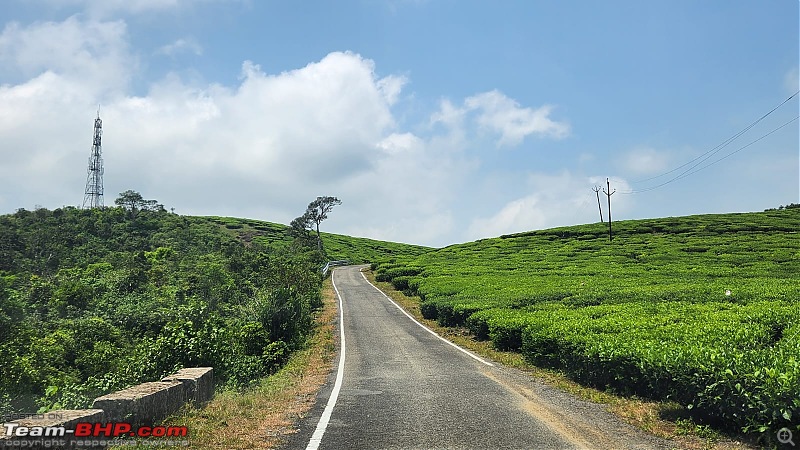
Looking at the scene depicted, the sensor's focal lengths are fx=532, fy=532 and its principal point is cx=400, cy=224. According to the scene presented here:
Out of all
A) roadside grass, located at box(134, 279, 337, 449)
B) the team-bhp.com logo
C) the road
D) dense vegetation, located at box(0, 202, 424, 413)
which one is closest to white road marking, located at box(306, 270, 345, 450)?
the road

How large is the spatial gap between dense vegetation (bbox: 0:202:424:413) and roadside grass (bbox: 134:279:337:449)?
5.19 feet

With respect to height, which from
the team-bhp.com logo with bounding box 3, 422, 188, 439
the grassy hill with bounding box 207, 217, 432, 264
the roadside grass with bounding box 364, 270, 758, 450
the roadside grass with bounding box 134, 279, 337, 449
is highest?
the grassy hill with bounding box 207, 217, 432, 264

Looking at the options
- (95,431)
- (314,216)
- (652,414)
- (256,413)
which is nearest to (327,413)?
(256,413)

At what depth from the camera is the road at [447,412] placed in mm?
7664

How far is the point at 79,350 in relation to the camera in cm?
2603

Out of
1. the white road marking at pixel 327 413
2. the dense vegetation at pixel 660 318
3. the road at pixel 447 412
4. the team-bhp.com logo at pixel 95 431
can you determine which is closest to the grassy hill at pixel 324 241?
the dense vegetation at pixel 660 318

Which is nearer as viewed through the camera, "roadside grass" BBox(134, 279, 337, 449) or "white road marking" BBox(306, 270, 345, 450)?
"white road marking" BBox(306, 270, 345, 450)

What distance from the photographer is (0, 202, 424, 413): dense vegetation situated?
45.3ft

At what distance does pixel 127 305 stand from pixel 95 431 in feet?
121

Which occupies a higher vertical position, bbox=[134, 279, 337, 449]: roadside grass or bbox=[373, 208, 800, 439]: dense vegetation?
bbox=[373, 208, 800, 439]: dense vegetation

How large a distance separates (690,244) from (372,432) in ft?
207

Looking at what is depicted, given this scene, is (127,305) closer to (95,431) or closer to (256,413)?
(256,413)

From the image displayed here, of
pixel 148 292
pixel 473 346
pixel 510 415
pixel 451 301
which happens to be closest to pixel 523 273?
pixel 451 301

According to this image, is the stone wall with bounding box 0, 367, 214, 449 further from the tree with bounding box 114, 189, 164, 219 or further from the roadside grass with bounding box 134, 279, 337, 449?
the tree with bounding box 114, 189, 164, 219
